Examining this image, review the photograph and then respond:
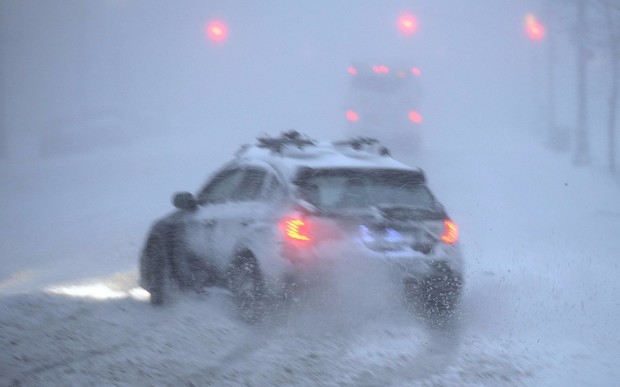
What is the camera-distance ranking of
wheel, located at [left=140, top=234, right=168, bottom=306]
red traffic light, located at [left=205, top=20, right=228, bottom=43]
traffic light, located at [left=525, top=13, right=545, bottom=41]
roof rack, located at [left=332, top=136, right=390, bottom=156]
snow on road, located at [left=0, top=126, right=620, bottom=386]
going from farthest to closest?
1. red traffic light, located at [left=205, top=20, right=228, bottom=43]
2. traffic light, located at [left=525, top=13, right=545, bottom=41]
3. wheel, located at [left=140, top=234, right=168, bottom=306]
4. roof rack, located at [left=332, top=136, right=390, bottom=156]
5. snow on road, located at [left=0, top=126, right=620, bottom=386]

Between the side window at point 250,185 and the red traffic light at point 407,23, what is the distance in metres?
16.2

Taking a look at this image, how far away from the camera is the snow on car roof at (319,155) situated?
723 cm

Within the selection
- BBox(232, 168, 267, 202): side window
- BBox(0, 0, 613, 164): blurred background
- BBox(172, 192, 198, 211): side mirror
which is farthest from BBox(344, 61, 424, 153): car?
BBox(232, 168, 267, 202): side window

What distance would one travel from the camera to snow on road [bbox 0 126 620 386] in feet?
18.7

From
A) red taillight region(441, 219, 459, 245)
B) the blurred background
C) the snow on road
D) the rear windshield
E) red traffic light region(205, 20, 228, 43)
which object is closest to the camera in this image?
the snow on road

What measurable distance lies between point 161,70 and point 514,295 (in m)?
74.0

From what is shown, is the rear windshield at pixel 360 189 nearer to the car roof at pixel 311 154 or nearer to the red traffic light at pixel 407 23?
the car roof at pixel 311 154

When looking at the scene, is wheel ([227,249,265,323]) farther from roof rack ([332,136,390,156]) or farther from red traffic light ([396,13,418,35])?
red traffic light ([396,13,418,35])

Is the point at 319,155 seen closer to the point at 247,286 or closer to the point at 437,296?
the point at 247,286

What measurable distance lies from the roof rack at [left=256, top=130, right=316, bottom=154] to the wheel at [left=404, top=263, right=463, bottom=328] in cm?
179

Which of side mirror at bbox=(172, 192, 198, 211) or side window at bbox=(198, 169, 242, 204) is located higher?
side window at bbox=(198, 169, 242, 204)

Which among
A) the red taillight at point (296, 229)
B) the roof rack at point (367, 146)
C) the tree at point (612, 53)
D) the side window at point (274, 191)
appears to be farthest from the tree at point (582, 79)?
the red taillight at point (296, 229)

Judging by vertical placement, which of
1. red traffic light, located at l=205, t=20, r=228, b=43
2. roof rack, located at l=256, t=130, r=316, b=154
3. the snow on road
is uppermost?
red traffic light, located at l=205, t=20, r=228, b=43

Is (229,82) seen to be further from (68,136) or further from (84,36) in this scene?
(68,136)
